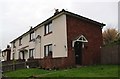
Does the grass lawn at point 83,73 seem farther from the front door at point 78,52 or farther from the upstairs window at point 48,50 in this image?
the upstairs window at point 48,50

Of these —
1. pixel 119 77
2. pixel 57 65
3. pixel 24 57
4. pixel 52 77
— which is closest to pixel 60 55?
pixel 57 65

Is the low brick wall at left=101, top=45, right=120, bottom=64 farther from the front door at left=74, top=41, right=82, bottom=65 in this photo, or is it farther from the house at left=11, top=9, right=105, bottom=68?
the front door at left=74, top=41, right=82, bottom=65

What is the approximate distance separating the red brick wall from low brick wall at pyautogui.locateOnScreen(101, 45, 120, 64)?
0.83 metres

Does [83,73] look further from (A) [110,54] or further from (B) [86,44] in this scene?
(B) [86,44]

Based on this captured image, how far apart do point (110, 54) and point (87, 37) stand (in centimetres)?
318

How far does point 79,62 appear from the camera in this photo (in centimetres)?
2862

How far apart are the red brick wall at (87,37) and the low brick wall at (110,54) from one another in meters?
0.83

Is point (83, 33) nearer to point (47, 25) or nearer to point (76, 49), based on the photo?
point (76, 49)

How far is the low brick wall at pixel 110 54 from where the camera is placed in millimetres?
27109

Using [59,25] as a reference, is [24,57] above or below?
below

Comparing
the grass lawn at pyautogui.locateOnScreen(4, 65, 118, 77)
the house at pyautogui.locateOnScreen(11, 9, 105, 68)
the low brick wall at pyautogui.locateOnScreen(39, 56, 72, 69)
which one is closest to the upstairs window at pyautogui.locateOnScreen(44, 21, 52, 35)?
the house at pyautogui.locateOnScreen(11, 9, 105, 68)

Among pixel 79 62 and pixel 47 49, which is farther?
pixel 47 49

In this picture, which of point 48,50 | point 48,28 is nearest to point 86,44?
point 48,50

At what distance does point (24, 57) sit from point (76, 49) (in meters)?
18.2
